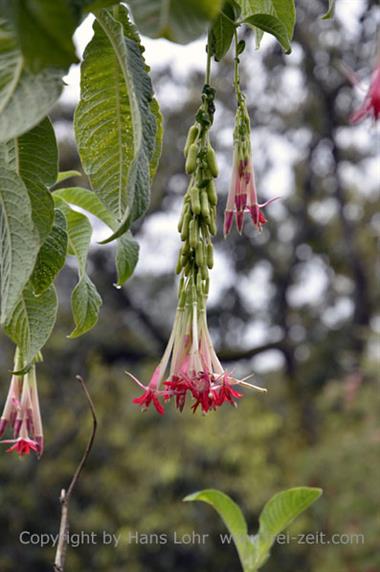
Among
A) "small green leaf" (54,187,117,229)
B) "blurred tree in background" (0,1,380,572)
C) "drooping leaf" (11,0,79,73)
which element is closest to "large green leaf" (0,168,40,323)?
"drooping leaf" (11,0,79,73)

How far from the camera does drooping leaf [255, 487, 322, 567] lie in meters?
0.82

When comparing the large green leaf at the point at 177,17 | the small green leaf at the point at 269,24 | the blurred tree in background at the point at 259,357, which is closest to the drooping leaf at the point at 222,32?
the small green leaf at the point at 269,24

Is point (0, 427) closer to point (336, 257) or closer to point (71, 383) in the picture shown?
point (71, 383)

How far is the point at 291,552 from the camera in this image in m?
6.62

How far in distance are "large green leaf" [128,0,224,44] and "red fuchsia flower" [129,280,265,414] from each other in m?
0.28

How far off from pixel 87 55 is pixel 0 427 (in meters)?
0.35

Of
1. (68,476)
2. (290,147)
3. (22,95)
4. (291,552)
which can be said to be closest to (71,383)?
(68,476)

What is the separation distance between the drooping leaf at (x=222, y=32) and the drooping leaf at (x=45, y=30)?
0.87 ft

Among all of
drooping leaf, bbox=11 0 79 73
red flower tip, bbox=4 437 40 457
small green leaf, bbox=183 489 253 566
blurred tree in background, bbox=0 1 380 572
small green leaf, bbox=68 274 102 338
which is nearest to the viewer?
drooping leaf, bbox=11 0 79 73

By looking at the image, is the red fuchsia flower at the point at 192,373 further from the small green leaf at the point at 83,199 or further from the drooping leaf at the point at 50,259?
the small green leaf at the point at 83,199

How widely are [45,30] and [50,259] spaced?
293 millimetres

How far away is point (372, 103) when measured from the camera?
1.43 feet

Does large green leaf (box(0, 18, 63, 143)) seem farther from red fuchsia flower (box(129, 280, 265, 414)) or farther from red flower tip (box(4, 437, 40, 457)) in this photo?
red flower tip (box(4, 437, 40, 457))

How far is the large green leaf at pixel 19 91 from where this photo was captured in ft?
1.08
